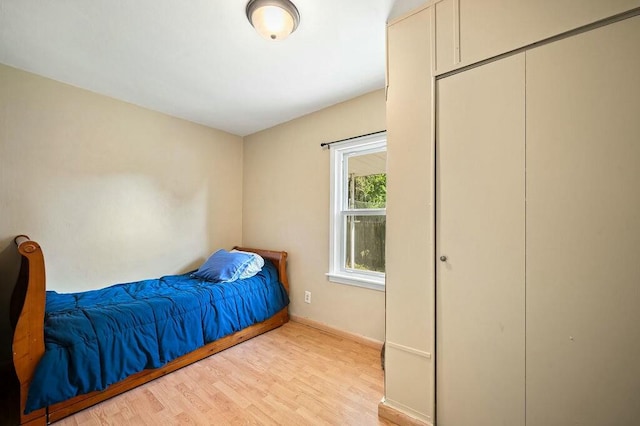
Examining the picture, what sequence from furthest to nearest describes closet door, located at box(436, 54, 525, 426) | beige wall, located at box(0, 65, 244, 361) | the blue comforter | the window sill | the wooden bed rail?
1. the window sill
2. beige wall, located at box(0, 65, 244, 361)
3. the blue comforter
4. the wooden bed rail
5. closet door, located at box(436, 54, 525, 426)

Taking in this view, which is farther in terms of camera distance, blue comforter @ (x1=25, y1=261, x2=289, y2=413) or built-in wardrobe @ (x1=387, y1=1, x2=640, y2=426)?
blue comforter @ (x1=25, y1=261, x2=289, y2=413)

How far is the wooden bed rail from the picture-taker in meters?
1.31

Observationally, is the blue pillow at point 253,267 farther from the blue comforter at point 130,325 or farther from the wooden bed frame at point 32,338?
the wooden bed frame at point 32,338

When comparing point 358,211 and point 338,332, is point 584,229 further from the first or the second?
point 338,332

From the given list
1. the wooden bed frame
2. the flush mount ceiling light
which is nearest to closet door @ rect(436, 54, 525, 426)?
the flush mount ceiling light

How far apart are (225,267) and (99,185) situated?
1417 millimetres

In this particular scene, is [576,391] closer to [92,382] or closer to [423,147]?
[423,147]

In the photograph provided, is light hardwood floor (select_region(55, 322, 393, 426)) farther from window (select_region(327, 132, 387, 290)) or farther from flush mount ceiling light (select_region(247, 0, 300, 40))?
flush mount ceiling light (select_region(247, 0, 300, 40))

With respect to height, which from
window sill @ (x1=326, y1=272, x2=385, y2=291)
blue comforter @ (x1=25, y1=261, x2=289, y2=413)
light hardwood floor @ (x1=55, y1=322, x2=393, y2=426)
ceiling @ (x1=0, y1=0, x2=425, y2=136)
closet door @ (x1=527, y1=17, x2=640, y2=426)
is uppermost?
ceiling @ (x1=0, y1=0, x2=425, y2=136)

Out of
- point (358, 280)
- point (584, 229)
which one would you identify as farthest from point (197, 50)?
point (584, 229)

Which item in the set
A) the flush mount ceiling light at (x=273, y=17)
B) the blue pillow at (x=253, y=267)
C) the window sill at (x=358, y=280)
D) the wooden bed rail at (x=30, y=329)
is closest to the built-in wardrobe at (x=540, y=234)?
the flush mount ceiling light at (x=273, y=17)

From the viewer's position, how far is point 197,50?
1.76 meters

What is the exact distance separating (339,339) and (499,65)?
2451mm

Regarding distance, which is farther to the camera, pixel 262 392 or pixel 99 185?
pixel 99 185
